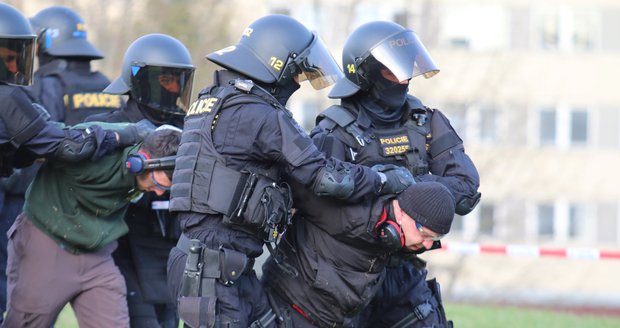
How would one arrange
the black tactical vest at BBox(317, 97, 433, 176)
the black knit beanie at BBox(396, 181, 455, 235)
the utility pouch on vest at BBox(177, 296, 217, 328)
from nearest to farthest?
1. the utility pouch on vest at BBox(177, 296, 217, 328)
2. the black knit beanie at BBox(396, 181, 455, 235)
3. the black tactical vest at BBox(317, 97, 433, 176)

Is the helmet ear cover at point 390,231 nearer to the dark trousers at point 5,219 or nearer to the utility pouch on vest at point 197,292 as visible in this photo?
the utility pouch on vest at point 197,292

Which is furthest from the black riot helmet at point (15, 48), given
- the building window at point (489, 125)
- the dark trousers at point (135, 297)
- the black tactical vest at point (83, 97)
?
the building window at point (489, 125)

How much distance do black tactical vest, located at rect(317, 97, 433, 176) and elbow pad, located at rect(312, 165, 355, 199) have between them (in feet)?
2.27

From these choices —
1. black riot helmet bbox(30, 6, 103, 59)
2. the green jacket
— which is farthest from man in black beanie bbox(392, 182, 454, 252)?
black riot helmet bbox(30, 6, 103, 59)

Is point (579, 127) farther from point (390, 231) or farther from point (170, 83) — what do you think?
point (390, 231)

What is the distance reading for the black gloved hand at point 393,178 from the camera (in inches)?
242

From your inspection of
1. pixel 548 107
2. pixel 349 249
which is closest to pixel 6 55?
pixel 349 249

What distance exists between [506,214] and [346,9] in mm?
7203

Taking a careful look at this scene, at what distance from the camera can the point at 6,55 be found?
23.2 ft

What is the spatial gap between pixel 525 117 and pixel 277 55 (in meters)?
27.1

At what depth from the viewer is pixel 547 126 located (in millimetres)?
34094

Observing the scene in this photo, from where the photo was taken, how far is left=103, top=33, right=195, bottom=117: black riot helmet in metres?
7.88

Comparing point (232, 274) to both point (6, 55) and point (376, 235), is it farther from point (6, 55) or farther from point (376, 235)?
point (6, 55)

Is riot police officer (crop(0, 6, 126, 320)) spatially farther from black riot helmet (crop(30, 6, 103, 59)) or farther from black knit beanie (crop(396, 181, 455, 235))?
black knit beanie (crop(396, 181, 455, 235))
